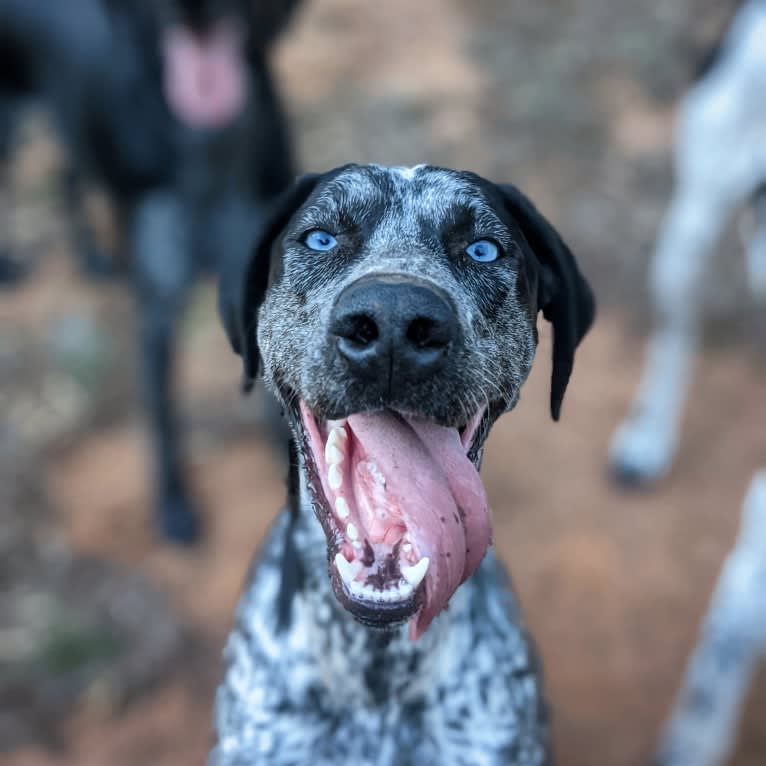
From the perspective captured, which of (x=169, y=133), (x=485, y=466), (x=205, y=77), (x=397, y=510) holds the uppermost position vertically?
(x=205, y=77)

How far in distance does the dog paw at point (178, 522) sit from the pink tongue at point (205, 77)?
1.77m

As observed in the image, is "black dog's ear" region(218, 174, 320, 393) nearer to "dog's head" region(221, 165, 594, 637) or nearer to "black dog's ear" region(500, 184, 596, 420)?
"dog's head" region(221, 165, 594, 637)

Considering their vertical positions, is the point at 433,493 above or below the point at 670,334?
below

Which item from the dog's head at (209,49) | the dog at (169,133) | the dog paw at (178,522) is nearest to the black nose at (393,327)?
the dog at (169,133)

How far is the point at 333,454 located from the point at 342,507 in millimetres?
114

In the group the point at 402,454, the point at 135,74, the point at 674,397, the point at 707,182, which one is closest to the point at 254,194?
the point at 135,74

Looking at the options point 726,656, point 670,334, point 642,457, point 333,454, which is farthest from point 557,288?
point 642,457

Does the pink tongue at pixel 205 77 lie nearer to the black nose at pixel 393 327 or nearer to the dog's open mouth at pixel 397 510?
the dog's open mouth at pixel 397 510

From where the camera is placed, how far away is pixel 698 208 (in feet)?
14.1

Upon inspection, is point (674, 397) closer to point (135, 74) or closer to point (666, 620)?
point (666, 620)

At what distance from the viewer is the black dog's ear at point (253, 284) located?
2.28m

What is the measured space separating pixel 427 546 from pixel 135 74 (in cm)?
313

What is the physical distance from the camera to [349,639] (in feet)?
8.04

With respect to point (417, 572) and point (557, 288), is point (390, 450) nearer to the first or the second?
point (417, 572)
